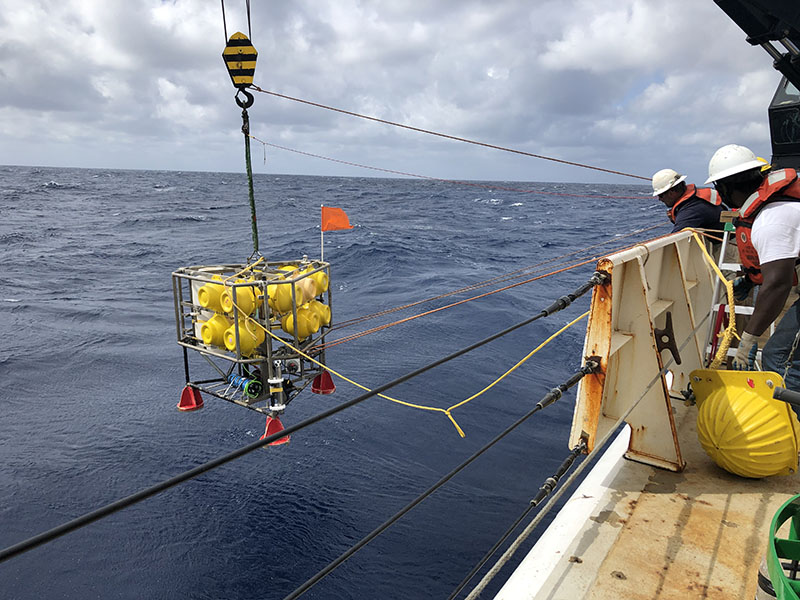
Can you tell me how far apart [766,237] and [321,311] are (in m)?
3.93

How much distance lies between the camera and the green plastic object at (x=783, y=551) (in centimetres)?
160

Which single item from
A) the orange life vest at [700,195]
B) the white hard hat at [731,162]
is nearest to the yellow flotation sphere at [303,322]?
the white hard hat at [731,162]

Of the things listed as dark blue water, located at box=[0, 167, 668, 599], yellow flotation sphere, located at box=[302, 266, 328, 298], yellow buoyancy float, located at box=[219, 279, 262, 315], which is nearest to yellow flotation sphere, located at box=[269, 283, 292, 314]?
yellow buoyancy float, located at box=[219, 279, 262, 315]

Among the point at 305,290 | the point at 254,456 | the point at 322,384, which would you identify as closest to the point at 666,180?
the point at 305,290

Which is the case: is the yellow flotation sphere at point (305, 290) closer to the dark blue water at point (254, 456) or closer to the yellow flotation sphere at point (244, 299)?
the yellow flotation sphere at point (244, 299)

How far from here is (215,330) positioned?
5219 mm

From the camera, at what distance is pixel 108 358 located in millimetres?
11797

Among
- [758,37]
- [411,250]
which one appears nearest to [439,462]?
[758,37]

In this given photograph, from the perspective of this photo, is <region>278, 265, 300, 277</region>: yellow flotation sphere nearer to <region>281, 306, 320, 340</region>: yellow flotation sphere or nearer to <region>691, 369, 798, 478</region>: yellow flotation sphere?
<region>281, 306, 320, 340</region>: yellow flotation sphere

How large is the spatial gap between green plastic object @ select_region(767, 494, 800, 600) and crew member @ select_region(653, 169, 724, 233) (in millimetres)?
3974

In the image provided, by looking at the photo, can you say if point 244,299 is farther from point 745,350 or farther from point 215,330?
point 745,350

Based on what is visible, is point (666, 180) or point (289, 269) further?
point (289, 269)

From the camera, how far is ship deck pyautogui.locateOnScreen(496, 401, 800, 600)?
2.68 meters

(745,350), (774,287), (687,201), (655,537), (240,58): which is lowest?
(655,537)
